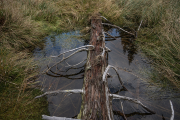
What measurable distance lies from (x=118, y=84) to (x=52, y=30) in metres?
3.25

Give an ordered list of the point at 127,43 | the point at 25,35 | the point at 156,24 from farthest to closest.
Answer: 1. the point at 156,24
2. the point at 127,43
3. the point at 25,35

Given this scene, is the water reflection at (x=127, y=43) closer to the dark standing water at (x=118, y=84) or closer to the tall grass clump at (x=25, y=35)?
the dark standing water at (x=118, y=84)

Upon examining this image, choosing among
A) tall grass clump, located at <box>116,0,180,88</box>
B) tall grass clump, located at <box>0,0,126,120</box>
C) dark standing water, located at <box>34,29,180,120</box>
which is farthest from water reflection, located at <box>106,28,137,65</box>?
tall grass clump, located at <box>0,0,126,120</box>

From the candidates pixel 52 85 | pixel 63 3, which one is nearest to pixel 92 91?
pixel 52 85

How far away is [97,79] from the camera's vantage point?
162 centimetres

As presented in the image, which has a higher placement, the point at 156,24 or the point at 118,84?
the point at 156,24

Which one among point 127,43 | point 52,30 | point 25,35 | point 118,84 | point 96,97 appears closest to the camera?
point 96,97

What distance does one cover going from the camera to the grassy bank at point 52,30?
5.49 ft

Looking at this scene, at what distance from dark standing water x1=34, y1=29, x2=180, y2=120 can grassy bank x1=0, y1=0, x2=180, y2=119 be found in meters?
0.24

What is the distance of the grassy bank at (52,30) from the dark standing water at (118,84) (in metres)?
0.24

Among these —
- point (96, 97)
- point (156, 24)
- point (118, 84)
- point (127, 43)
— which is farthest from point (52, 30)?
point (156, 24)

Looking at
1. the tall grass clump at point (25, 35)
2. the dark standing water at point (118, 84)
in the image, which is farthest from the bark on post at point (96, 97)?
the tall grass clump at point (25, 35)

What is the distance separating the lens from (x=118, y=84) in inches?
86.5

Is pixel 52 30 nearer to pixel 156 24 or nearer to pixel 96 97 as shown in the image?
pixel 96 97
